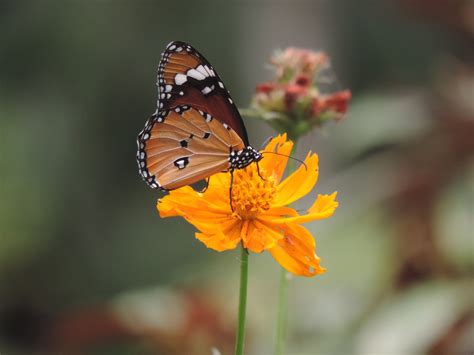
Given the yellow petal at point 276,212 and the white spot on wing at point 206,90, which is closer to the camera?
the yellow petal at point 276,212

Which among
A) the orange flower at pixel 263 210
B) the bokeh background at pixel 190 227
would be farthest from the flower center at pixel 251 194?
the bokeh background at pixel 190 227

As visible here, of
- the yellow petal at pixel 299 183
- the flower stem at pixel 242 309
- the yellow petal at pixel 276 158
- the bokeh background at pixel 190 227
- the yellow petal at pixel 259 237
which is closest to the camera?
the flower stem at pixel 242 309

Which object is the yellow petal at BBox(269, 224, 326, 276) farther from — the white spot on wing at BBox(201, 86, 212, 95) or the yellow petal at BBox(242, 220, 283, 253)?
the white spot on wing at BBox(201, 86, 212, 95)

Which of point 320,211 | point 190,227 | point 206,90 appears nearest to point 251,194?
point 320,211

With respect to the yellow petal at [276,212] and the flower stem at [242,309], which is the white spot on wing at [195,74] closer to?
the yellow petal at [276,212]

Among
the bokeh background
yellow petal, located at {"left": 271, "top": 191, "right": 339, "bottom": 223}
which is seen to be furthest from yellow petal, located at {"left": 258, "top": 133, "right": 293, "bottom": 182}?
the bokeh background

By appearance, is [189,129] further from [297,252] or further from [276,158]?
[297,252]
